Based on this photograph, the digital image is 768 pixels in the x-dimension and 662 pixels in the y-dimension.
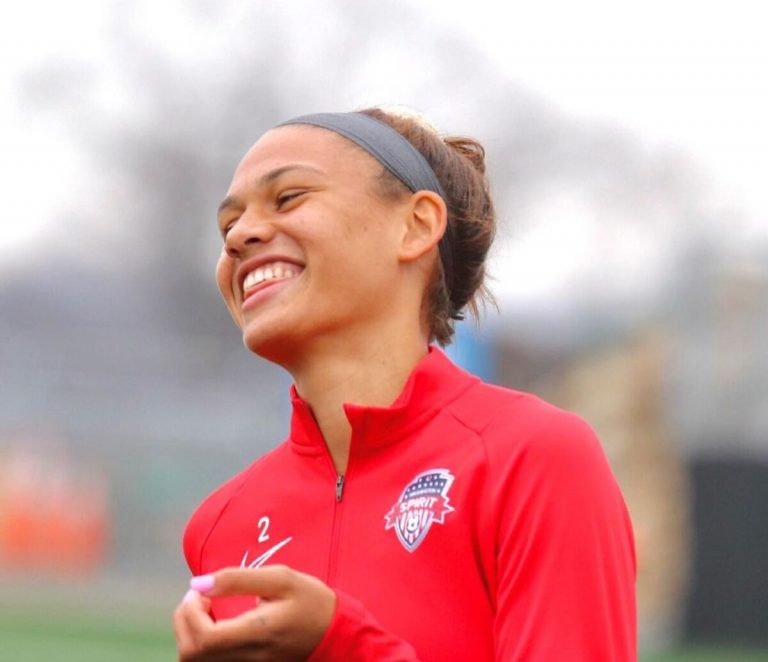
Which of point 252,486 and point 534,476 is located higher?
point 252,486

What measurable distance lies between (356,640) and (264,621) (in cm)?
16

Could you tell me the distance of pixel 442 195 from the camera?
3.20 metres

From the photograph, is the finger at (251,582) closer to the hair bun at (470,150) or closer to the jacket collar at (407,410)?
the jacket collar at (407,410)

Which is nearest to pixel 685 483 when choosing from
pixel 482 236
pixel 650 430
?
pixel 650 430

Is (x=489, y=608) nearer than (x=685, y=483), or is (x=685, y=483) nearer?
(x=489, y=608)

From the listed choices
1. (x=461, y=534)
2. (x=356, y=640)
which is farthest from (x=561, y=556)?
(x=356, y=640)

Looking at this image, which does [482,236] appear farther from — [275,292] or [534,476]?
[534,476]

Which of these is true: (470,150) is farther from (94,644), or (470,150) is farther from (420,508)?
(94,644)

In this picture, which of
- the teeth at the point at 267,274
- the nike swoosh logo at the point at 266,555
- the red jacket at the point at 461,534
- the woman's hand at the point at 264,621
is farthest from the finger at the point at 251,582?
the teeth at the point at 267,274

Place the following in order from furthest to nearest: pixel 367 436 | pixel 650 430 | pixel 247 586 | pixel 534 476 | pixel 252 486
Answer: pixel 650 430
pixel 252 486
pixel 367 436
pixel 534 476
pixel 247 586

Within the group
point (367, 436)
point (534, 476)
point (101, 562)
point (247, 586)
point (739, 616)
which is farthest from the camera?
point (101, 562)

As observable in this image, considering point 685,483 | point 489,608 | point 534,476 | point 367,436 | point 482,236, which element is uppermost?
point 685,483

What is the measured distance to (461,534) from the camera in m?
2.61

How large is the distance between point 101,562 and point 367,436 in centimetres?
1406
